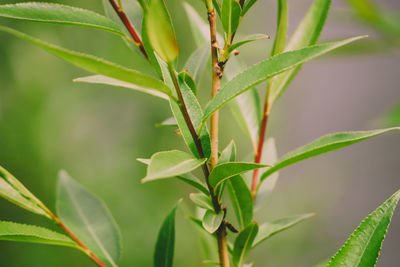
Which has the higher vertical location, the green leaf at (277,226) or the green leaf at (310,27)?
the green leaf at (310,27)

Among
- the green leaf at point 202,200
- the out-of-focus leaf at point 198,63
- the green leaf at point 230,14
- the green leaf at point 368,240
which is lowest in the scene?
the green leaf at point 368,240

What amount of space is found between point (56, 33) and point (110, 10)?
1.05 metres

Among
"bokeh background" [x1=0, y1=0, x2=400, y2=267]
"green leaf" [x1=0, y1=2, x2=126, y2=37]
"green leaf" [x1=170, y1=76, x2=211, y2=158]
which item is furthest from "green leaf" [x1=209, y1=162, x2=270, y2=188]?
"bokeh background" [x1=0, y1=0, x2=400, y2=267]

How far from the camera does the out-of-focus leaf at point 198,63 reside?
0.36 m

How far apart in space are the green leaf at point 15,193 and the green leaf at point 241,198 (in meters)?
0.16

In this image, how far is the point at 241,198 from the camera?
346mm

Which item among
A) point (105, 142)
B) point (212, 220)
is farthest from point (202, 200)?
point (105, 142)

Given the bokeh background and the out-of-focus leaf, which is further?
the bokeh background

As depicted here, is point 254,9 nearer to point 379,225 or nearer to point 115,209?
point 115,209

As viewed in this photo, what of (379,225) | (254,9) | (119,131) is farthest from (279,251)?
(379,225)

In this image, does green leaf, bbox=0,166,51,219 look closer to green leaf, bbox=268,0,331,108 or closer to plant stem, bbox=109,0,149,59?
plant stem, bbox=109,0,149,59

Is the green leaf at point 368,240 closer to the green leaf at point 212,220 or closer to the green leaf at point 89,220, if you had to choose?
the green leaf at point 212,220

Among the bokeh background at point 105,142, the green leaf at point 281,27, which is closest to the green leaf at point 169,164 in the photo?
the green leaf at point 281,27

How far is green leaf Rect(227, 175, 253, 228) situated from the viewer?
33 centimetres
